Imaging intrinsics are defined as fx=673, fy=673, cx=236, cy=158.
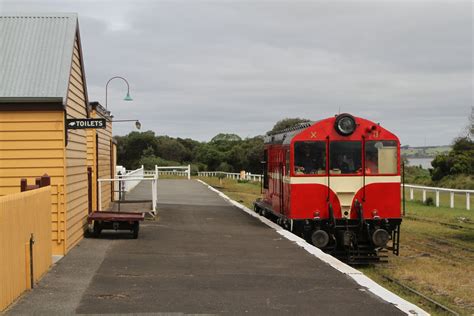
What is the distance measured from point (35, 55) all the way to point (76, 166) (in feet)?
8.20

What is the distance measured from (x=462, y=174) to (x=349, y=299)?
42586mm

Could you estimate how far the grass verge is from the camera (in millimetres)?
10641

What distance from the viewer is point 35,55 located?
12.6 meters

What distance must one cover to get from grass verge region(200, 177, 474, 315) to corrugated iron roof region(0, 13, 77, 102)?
6.97 meters

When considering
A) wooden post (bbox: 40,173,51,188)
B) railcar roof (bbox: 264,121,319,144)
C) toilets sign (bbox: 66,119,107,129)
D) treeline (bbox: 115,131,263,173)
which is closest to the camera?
wooden post (bbox: 40,173,51,188)

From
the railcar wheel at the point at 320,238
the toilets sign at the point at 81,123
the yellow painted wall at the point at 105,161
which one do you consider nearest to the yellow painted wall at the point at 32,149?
the toilets sign at the point at 81,123

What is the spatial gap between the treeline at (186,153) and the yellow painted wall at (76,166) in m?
57.8

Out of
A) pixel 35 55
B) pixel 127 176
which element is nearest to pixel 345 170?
pixel 35 55

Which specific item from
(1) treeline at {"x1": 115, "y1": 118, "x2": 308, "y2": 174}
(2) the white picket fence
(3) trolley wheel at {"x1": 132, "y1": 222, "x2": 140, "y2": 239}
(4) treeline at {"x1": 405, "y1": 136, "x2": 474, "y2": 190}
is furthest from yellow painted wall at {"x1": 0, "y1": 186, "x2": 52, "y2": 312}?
(1) treeline at {"x1": 115, "y1": 118, "x2": 308, "y2": 174}

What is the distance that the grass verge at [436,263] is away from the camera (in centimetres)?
1064

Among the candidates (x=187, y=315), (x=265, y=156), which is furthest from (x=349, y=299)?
(x=265, y=156)

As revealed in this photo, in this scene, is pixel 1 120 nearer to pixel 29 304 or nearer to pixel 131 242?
pixel 131 242

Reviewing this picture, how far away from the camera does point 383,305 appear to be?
8344mm

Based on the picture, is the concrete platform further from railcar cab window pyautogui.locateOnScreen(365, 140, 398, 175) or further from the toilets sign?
railcar cab window pyautogui.locateOnScreen(365, 140, 398, 175)
